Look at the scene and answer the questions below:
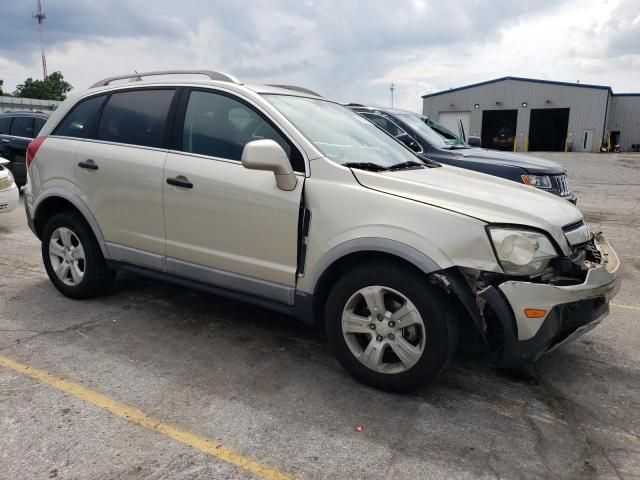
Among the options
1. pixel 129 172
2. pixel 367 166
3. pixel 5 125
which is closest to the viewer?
pixel 367 166

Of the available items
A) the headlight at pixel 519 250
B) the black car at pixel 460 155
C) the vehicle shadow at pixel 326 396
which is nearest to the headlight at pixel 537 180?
the black car at pixel 460 155

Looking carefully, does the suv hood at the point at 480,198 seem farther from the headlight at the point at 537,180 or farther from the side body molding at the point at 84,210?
the headlight at the point at 537,180

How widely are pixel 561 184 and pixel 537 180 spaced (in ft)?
1.69

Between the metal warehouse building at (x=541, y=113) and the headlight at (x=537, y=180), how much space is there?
33.4m

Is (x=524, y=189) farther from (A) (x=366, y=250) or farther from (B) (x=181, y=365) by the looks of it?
(B) (x=181, y=365)

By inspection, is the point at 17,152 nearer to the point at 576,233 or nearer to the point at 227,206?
the point at 227,206

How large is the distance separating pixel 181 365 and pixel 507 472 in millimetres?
2089

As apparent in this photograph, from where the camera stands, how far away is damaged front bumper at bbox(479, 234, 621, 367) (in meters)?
2.82

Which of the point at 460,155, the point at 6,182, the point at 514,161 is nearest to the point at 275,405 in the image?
the point at 460,155

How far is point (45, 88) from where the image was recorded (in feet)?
205

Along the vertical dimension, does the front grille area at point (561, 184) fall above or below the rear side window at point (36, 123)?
below

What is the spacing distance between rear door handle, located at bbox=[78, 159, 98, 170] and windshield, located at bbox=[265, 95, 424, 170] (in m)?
1.60

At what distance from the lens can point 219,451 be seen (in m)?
2.65

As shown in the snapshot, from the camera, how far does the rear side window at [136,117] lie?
13.5 ft
